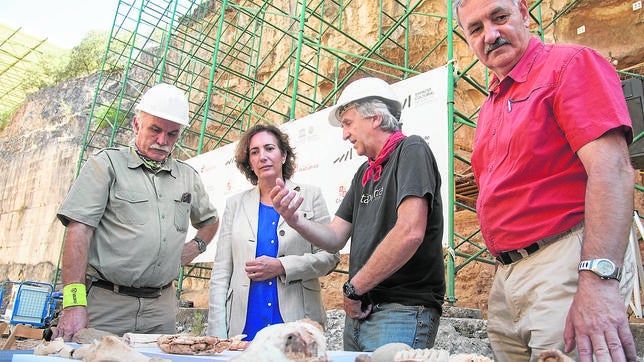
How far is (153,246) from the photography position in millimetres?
2107

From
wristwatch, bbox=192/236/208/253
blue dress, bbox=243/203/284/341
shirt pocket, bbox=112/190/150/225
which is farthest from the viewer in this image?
wristwatch, bbox=192/236/208/253

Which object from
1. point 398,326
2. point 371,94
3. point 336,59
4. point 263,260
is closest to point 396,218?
point 398,326

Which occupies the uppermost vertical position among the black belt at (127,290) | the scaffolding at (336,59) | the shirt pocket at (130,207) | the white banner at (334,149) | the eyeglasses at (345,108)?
the scaffolding at (336,59)

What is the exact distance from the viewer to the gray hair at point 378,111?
5.87ft

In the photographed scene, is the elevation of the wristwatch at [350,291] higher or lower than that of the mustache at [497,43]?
lower

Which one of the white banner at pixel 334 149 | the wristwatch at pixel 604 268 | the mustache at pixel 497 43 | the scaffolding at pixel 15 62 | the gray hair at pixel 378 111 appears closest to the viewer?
the wristwatch at pixel 604 268

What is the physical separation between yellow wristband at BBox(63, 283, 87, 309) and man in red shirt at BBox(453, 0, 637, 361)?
55.3 inches

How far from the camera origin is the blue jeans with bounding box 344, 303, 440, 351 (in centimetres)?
150

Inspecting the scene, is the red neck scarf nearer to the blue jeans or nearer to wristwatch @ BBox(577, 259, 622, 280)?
the blue jeans

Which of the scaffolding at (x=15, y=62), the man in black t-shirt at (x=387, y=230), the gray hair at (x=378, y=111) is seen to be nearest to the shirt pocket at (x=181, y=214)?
the man in black t-shirt at (x=387, y=230)

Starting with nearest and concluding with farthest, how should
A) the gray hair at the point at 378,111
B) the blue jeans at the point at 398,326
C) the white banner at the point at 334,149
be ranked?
the blue jeans at the point at 398,326
the gray hair at the point at 378,111
the white banner at the point at 334,149

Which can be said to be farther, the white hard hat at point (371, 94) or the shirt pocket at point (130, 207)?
the shirt pocket at point (130, 207)

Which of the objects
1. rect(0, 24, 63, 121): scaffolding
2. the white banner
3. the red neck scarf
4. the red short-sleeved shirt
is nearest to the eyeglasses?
the red neck scarf

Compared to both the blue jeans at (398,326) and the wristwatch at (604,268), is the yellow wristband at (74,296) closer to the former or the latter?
the blue jeans at (398,326)
